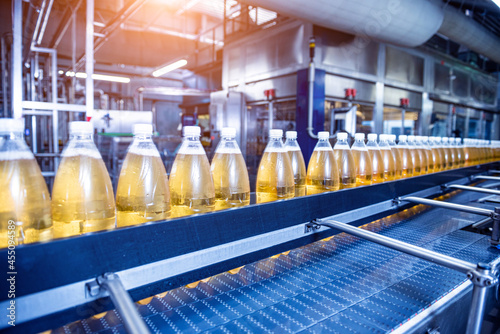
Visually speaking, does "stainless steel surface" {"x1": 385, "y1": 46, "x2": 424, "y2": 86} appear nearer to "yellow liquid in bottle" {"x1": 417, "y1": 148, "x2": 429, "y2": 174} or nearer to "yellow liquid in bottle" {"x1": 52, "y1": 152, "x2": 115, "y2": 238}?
"yellow liquid in bottle" {"x1": 417, "y1": 148, "x2": 429, "y2": 174}

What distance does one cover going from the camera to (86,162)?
24.3 inches

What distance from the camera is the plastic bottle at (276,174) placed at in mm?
919

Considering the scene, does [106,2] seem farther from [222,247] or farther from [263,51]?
[222,247]

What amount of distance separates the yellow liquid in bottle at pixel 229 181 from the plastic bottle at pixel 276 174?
3.5 inches

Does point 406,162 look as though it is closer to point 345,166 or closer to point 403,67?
point 345,166

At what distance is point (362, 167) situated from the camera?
3.95 ft

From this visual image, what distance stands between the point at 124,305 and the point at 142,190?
30cm

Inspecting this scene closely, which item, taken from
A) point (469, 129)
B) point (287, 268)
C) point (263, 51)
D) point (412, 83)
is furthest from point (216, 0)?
point (287, 268)

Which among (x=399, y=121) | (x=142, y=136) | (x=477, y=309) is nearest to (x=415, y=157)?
(x=477, y=309)

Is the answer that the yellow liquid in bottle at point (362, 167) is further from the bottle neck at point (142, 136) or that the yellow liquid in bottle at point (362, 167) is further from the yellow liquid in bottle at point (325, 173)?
the bottle neck at point (142, 136)

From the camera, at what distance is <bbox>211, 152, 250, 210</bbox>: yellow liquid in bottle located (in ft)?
2.72

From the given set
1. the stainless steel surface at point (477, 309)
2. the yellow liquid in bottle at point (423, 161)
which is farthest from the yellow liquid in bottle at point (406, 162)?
the stainless steel surface at point (477, 309)

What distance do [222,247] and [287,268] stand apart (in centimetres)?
24

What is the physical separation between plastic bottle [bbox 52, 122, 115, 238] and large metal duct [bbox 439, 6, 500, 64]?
5.09 metres
